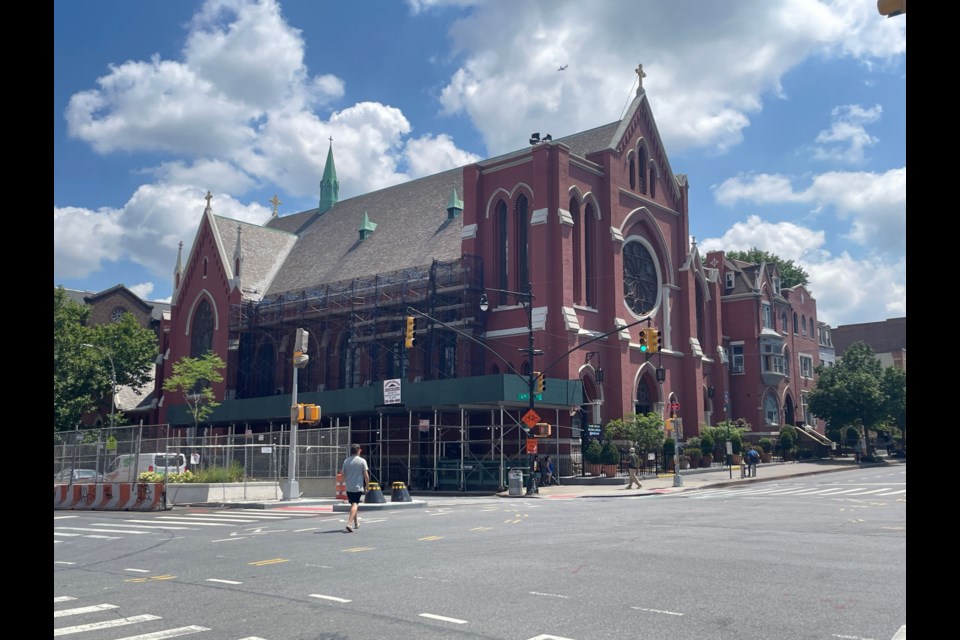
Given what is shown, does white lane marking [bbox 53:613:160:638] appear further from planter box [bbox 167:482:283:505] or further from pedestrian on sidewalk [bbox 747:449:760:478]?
pedestrian on sidewalk [bbox 747:449:760:478]

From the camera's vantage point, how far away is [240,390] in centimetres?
5997

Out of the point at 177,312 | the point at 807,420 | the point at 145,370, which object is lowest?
the point at 807,420

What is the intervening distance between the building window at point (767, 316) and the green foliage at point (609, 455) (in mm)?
28054

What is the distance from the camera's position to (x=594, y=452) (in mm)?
42969

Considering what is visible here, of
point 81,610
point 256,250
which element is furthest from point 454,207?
point 81,610

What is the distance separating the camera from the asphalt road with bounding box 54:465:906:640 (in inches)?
316

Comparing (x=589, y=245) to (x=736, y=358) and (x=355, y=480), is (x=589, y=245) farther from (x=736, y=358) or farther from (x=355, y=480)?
(x=355, y=480)

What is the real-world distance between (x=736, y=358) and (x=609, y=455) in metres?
25.9

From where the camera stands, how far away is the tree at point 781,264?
302ft

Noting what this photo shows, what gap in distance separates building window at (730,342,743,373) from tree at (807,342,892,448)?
5944mm

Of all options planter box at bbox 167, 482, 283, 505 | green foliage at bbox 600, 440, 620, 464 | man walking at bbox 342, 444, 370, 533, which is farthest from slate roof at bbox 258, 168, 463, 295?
man walking at bbox 342, 444, 370, 533
